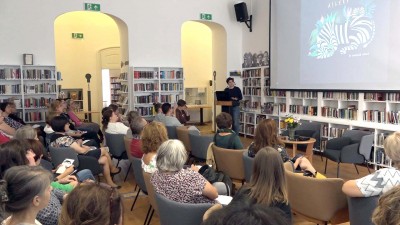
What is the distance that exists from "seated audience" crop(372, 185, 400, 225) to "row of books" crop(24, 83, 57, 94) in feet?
29.9

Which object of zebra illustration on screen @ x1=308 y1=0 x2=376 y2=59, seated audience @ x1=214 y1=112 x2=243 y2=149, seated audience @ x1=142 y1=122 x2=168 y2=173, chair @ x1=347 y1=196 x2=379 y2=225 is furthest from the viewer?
zebra illustration on screen @ x1=308 y1=0 x2=376 y2=59

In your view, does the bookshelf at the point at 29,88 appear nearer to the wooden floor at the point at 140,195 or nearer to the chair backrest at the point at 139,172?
the wooden floor at the point at 140,195

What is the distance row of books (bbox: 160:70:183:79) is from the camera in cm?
1067

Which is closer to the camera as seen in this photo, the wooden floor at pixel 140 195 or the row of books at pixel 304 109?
the wooden floor at pixel 140 195

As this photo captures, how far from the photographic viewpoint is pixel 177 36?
10867 millimetres

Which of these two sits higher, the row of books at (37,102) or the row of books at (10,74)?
the row of books at (10,74)

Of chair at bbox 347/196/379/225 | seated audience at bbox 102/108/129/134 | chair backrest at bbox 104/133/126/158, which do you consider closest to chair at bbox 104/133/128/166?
chair backrest at bbox 104/133/126/158

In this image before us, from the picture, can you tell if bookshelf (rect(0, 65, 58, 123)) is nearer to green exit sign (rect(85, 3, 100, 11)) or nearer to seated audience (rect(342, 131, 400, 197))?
green exit sign (rect(85, 3, 100, 11))

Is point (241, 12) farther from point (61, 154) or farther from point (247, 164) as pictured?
point (61, 154)

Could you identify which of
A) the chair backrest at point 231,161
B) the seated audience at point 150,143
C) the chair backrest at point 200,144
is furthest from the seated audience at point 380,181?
the chair backrest at point 200,144

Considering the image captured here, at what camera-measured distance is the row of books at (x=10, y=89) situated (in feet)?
28.4

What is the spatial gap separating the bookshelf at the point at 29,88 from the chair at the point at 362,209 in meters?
8.12

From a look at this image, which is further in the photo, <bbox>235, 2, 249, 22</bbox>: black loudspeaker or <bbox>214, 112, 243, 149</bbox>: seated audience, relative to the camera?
<bbox>235, 2, 249, 22</bbox>: black loudspeaker

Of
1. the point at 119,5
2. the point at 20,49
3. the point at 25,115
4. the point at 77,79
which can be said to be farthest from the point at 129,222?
the point at 77,79
